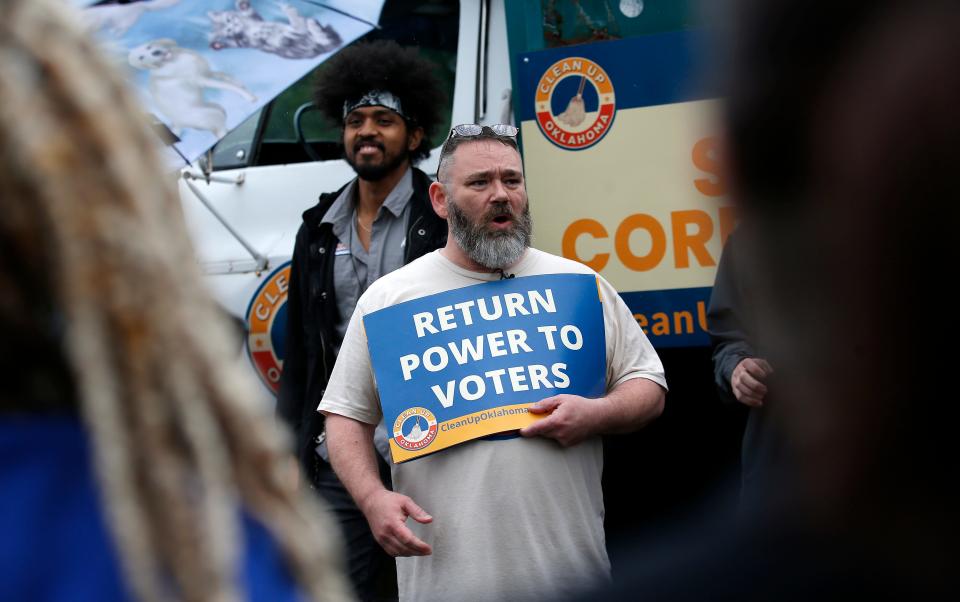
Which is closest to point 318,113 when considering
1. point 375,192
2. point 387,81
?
point 387,81

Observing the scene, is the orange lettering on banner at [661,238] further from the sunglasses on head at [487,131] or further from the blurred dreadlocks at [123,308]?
the blurred dreadlocks at [123,308]

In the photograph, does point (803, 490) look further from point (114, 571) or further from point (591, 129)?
point (591, 129)

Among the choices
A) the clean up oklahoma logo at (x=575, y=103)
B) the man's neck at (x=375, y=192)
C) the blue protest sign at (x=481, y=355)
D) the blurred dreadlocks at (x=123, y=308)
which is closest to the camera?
the blurred dreadlocks at (x=123, y=308)

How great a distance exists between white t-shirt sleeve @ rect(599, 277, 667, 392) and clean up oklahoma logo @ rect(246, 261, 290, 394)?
4.88 feet

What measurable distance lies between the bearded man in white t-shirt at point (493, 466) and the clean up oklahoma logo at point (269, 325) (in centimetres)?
102

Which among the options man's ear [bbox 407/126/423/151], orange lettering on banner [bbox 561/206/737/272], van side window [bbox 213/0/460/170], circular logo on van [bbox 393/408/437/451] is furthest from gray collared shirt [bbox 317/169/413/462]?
circular logo on van [bbox 393/408/437/451]

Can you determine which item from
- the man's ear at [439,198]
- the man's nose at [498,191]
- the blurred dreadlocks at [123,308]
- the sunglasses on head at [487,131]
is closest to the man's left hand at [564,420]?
the man's nose at [498,191]

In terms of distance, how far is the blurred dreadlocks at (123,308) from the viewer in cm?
77

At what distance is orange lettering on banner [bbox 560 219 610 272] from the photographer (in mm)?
3773

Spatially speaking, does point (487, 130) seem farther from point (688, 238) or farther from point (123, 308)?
point (123, 308)

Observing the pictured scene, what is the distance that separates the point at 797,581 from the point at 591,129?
3108 millimetres

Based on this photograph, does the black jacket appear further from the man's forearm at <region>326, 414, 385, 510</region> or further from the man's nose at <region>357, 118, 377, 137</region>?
the man's forearm at <region>326, 414, 385, 510</region>

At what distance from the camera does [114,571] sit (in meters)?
0.81

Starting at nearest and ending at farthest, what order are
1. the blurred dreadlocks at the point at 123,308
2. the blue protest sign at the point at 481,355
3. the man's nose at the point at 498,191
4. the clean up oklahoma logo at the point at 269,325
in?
the blurred dreadlocks at the point at 123,308 → the blue protest sign at the point at 481,355 → the man's nose at the point at 498,191 → the clean up oklahoma logo at the point at 269,325
